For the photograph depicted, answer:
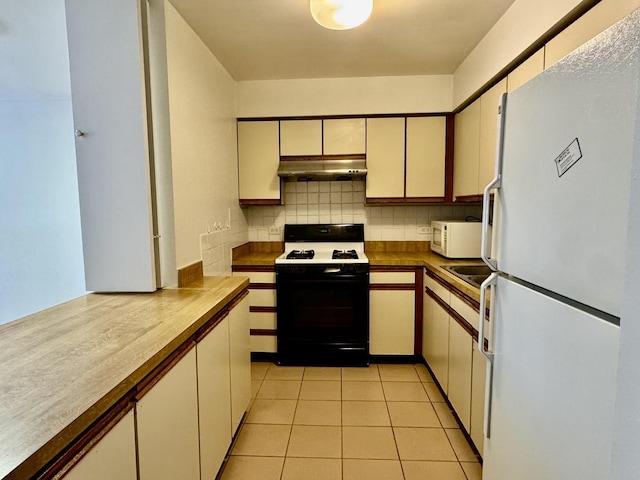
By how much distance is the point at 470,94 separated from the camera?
8.29 feet

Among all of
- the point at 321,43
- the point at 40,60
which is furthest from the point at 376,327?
the point at 40,60

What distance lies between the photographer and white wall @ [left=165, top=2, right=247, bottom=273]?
1908mm

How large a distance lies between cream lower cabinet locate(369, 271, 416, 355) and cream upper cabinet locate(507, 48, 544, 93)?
1528 millimetres

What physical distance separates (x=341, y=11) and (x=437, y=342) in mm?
2173

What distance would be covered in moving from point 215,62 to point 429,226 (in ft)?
7.60

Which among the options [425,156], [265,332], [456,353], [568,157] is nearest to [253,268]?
[265,332]

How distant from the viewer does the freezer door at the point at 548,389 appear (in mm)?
767

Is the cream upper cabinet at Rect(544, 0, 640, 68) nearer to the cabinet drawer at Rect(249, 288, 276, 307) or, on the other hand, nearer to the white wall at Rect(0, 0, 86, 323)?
the cabinet drawer at Rect(249, 288, 276, 307)

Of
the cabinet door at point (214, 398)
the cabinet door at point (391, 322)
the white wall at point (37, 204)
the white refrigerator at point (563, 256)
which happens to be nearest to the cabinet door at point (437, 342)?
the cabinet door at point (391, 322)

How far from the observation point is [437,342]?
2.51 metres

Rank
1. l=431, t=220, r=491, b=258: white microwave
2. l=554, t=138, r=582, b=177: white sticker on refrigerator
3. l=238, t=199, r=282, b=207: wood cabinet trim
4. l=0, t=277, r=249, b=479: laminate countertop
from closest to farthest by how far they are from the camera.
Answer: l=0, t=277, r=249, b=479: laminate countertop → l=554, t=138, r=582, b=177: white sticker on refrigerator → l=431, t=220, r=491, b=258: white microwave → l=238, t=199, r=282, b=207: wood cabinet trim

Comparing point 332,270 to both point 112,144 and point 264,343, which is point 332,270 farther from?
point 112,144

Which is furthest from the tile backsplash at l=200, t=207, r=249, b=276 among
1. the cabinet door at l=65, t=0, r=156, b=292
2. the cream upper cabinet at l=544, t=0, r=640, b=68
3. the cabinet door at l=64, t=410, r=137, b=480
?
the cream upper cabinet at l=544, t=0, r=640, b=68

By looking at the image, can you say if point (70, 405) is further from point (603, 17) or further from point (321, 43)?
point (321, 43)
